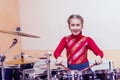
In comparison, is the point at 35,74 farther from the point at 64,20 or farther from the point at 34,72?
the point at 64,20

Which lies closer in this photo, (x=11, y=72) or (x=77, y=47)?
(x=77, y=47)

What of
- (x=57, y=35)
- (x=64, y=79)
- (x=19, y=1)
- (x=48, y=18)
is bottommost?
(x=64, y=79)

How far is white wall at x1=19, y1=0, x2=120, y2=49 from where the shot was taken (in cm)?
276

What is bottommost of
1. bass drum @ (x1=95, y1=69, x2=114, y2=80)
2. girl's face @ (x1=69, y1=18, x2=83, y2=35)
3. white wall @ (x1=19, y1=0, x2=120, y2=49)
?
bass drum @ (x1=95, y1=69, x2=114, y2=80)

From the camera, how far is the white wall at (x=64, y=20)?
276 cm

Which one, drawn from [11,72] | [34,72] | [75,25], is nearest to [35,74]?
[34,72]

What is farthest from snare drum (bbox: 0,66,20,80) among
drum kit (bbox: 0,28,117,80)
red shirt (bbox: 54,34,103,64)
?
red shirt (bbox: 54,34,103,64)

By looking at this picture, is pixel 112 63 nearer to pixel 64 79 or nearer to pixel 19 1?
pixel 64 79

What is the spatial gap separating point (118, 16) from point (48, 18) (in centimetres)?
78

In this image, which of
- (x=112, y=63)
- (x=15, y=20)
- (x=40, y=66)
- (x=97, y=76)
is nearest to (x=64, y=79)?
(x=97, y=76)

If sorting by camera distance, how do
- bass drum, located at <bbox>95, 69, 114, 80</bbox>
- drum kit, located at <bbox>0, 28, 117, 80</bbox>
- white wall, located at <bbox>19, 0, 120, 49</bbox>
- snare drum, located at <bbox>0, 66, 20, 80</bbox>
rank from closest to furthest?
drum kit, located at <bbox>0, 28, 117, 80</bbox> < bass drum, located at <bbox>95, 69, 114, 80</bbox> < snare drum, located at <bbox>0, 66, 20, 80</bbox> < white wall, located at <bbox>19, 0, 120, 49</bbox>

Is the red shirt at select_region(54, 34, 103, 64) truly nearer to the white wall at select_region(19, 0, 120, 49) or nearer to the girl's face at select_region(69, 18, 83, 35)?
the girl's face at select_region(69, 18, 83, 35)

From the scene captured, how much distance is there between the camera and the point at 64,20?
296 centimetres

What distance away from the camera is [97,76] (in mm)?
2016
